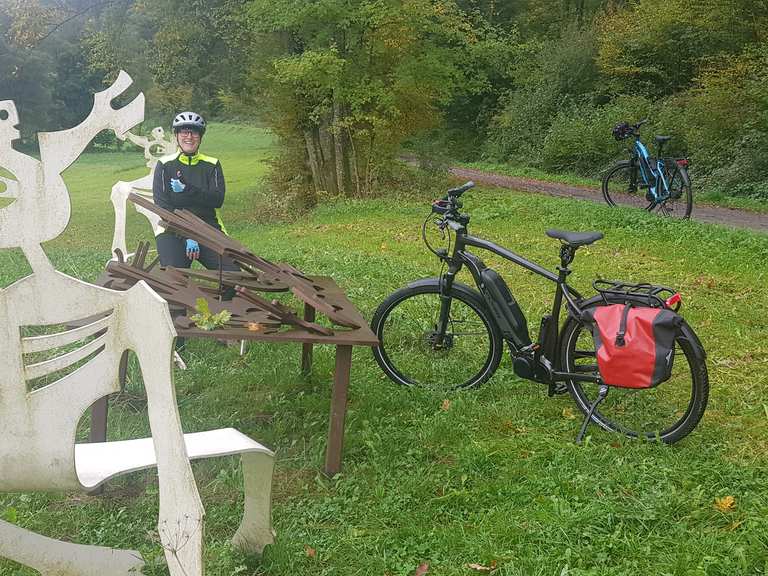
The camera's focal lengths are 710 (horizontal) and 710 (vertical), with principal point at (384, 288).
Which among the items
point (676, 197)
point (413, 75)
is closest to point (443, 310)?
point (676, 197)

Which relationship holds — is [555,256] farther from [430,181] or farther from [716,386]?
[430,181]

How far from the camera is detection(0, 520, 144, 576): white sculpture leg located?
2.62 metres

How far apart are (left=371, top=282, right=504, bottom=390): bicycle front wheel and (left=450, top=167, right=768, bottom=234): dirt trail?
7983 millimetres

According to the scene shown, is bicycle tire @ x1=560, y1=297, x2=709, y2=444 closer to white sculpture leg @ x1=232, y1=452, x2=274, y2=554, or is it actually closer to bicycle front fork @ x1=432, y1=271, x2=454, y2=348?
bicycle front fork @ x1=432, y1=271, x2=454, y2=348

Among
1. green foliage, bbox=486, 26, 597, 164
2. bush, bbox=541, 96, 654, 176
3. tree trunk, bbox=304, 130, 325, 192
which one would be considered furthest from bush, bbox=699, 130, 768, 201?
tree trunk, bbox=304, 130, 325, 192

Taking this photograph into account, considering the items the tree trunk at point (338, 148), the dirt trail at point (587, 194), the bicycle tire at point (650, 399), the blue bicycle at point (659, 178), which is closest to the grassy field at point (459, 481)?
the bicycle tire at point (650, 399)

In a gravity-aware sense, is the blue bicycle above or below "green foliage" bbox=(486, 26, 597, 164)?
below

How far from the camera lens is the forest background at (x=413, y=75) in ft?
46.4

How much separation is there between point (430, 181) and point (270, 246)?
6.40 m

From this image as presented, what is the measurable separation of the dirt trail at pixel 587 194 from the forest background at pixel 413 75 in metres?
1.76

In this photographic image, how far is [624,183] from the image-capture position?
12320mm

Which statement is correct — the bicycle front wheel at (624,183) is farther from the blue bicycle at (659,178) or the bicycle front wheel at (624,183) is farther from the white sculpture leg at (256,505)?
the white sculpture leg at (256,505)

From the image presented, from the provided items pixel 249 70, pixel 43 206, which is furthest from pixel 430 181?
pixel 43 206

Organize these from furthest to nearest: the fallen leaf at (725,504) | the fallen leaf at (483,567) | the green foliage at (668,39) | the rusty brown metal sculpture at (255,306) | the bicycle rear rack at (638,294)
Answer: the green foliage at (668,39)
the bicycle rear rack at (638,294)
the rusty brown metal sculpture at (255,306)
the fallen leaf at (725,504)
the fallen leaf at (483,567)
